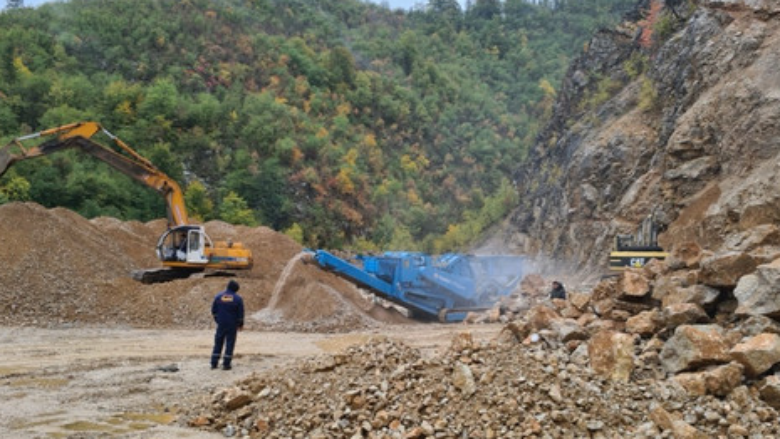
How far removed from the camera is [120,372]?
32.5 feet

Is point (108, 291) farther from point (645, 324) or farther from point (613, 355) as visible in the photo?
point (613, 355)

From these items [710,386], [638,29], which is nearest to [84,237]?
[710,386]

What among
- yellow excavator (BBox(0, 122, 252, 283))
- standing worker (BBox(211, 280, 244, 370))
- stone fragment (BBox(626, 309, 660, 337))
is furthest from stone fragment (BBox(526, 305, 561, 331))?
yellow excavator (BBox(0, 122, 252, 283))

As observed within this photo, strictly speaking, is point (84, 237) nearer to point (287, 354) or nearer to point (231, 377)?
point (287, 354)

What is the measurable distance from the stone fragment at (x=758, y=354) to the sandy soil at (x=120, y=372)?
195 inches

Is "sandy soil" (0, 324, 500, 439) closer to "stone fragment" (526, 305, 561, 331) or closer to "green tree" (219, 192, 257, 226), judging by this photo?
"stone fragment" (526, 305, 561, 331)

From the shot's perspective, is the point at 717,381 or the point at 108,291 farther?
the point at 108,291

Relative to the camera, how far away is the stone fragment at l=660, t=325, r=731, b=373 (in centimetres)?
607

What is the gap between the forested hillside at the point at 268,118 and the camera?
3569 cm

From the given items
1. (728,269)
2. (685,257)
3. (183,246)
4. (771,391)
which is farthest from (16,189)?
(771,391)

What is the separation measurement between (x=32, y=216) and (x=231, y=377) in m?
11.4

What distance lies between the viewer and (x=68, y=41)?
4512 cm

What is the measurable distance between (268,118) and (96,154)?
25313 millimetres

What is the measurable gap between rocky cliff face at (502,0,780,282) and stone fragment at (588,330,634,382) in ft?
8.30
